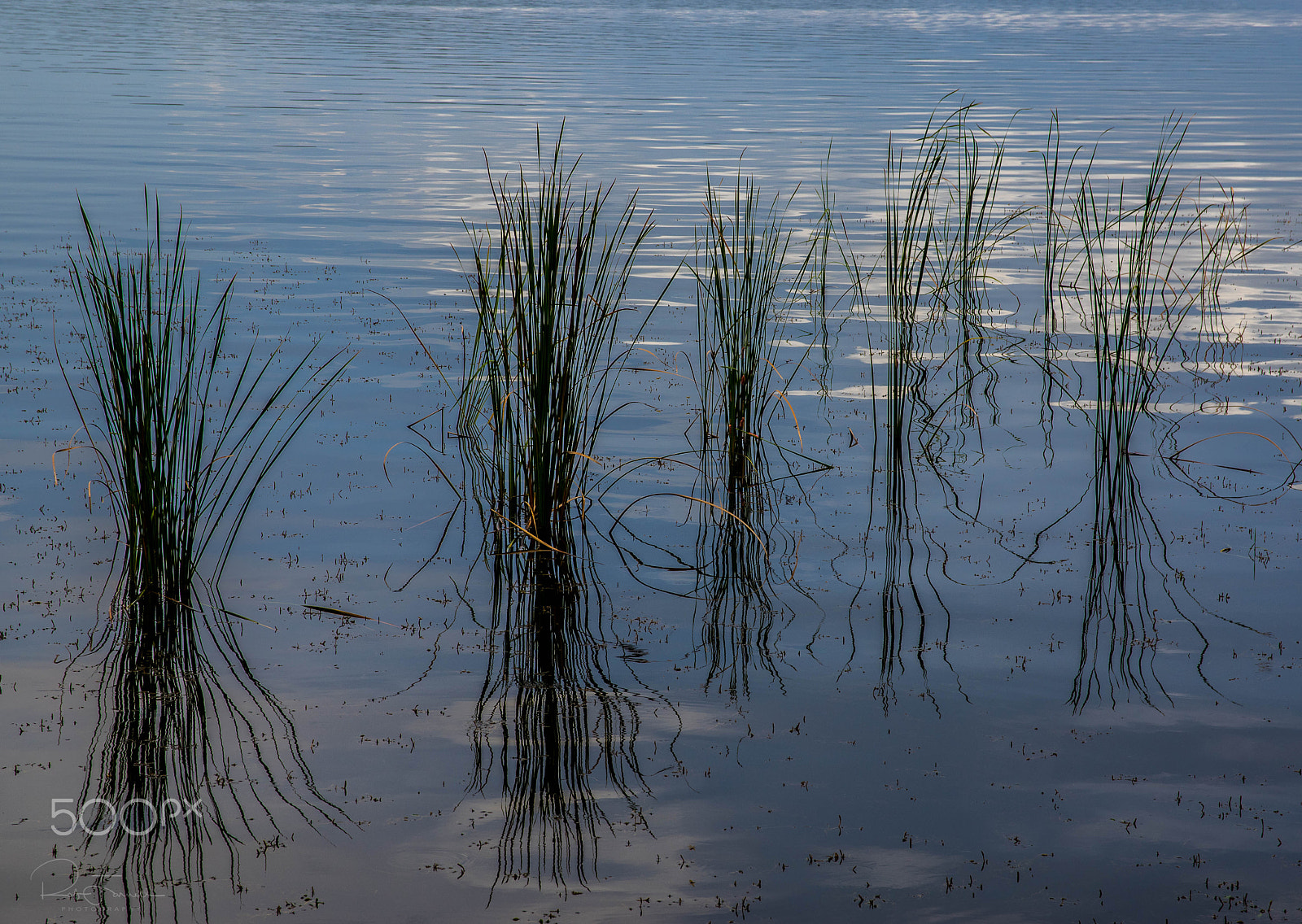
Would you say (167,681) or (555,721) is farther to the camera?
(167,681)

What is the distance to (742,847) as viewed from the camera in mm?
3074

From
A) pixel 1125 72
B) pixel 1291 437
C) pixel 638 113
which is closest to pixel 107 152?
pixel 638 113

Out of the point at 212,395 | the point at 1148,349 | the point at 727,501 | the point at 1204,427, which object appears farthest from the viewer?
the point at 1148,349

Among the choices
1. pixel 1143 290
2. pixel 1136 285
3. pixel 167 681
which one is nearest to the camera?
pixel 167 681

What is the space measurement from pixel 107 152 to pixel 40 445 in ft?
34.1

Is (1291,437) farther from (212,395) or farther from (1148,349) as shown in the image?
(212,395)
